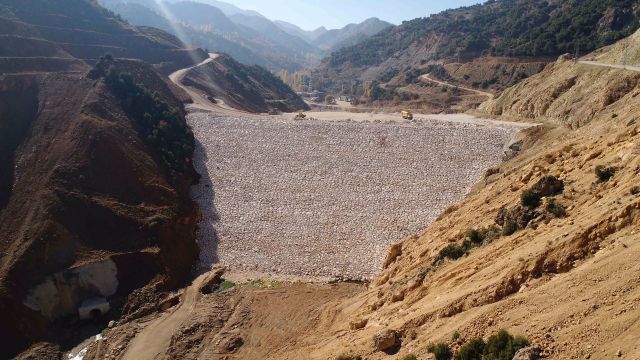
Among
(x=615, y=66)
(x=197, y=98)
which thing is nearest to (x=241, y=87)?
(x=197, y=98)

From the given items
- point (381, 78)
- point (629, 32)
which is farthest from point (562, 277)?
point (381, 78)

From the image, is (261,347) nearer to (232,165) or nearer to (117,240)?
(117,240)

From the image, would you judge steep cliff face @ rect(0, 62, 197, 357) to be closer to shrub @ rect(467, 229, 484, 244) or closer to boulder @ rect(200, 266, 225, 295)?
boulder @ rect(200, 266, 225, 295)

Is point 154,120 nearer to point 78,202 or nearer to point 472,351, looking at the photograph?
point 78,202

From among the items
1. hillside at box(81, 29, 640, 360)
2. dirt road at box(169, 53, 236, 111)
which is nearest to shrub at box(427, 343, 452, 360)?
hillside at box(81, 29, 640, 360)

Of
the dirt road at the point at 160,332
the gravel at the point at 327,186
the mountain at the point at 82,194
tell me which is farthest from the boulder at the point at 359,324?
the mountain at the point at 82,194

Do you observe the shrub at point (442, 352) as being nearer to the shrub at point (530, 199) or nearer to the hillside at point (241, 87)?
the shrub at point (530, 199)
